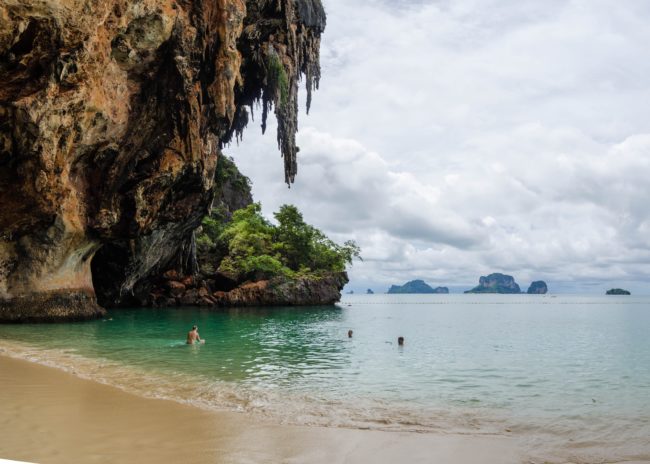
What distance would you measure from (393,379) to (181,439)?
648 cm

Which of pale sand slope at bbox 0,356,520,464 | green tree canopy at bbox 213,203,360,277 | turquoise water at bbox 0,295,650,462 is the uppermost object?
green tree canopy at bbox 213,203,360,277

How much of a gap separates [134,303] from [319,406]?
33615mm

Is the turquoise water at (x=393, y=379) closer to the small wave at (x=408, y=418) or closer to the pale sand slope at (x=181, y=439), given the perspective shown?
the small wave at (x=408, y=418)

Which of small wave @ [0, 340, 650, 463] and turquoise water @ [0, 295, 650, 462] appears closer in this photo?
small wave @ [0, 340, 650, 463]

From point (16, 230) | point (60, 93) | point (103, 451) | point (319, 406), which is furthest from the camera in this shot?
point (16, 230)

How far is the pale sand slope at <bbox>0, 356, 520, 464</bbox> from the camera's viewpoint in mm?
4691

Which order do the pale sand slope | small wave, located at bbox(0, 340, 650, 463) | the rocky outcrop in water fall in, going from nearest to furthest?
1. the pale sand slope
2. small wave, located at bbox(0, 340, 650, 463)
3. the rocky outcrop in water

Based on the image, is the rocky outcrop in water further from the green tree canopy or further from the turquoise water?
the turquoise water

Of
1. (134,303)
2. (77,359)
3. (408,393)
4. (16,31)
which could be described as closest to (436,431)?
(408,393)

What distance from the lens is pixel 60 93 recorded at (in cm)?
1633

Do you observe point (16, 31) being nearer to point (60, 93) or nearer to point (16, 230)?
point (60, 93)

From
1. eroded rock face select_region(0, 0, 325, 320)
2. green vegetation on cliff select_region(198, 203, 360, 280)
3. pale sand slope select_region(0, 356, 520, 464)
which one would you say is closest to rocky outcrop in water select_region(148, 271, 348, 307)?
green vegetation on cliff select_region(198, 203, 360, 280)

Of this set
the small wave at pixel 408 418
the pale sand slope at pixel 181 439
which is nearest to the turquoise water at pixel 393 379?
the small wave at pixel 408 418

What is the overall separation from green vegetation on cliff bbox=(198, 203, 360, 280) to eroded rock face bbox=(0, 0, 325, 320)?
1336 cm
